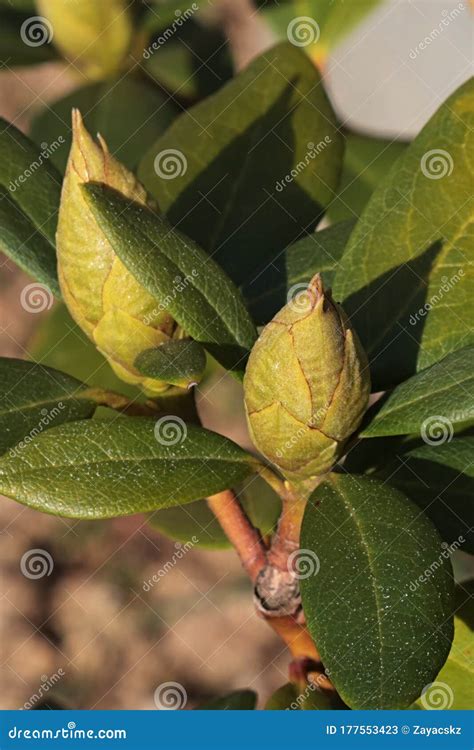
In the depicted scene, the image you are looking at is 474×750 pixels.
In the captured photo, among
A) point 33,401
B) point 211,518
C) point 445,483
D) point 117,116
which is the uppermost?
point 445,483

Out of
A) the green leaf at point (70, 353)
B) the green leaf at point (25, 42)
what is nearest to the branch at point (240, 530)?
the green leaf at point (70, 353)

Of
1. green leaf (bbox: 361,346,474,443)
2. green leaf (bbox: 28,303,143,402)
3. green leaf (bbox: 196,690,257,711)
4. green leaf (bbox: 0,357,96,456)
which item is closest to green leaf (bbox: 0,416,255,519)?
green leaf (bbox: 0,357,96,456)

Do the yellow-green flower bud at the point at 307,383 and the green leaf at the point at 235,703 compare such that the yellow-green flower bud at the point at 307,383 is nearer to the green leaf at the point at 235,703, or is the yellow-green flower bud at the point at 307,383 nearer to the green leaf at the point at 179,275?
the green leaf at the point at 179,275

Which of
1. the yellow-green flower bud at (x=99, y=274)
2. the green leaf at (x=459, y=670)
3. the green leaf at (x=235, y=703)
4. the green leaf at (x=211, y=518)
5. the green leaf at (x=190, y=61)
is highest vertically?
the green leaf at (x=190, y=61)

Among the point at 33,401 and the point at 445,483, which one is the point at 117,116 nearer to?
the point at 33,401

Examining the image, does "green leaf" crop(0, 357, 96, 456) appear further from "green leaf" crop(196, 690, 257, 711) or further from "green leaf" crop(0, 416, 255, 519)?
"green leaf" crop(196, 690, 257, 711)

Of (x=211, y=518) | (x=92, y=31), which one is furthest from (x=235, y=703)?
(x=92, y=31)

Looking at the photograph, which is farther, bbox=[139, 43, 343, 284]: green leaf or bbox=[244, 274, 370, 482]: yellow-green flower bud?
bbox=[139, 43, 343, 284]: green leaf
